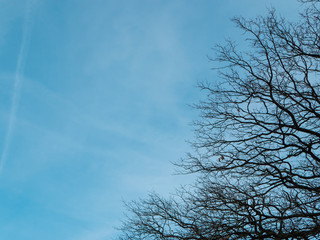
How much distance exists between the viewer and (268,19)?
10656 millimetres

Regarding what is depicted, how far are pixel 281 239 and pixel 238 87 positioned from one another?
4.18 metres

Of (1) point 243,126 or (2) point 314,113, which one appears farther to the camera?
(1) point 243,126

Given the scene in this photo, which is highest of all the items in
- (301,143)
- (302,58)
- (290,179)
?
(302,58)

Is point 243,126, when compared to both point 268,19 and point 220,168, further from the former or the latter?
point 268,19

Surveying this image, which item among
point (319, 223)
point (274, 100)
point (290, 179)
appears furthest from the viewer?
point (274, 100)

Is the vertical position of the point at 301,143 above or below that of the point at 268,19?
below

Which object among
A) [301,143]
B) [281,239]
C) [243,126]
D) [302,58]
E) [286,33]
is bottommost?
[281,239]

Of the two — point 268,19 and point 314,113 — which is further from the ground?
point 268,19

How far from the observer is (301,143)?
9.73 m

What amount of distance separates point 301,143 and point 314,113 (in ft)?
2.70

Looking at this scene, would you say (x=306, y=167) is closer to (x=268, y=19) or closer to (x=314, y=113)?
(x=314, y=113)

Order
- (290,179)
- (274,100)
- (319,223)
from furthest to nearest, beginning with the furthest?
(274,100)
(290,179)
(319,223)

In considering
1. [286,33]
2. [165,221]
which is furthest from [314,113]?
[165,221]

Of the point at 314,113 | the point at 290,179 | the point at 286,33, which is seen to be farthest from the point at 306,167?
the point at 286,33
